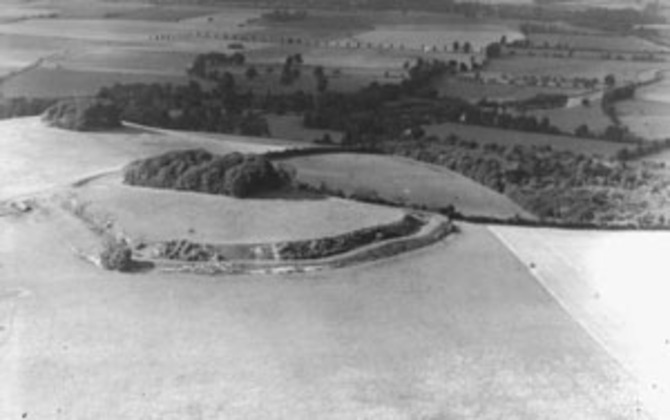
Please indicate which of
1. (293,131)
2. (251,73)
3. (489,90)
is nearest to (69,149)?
(293,131)

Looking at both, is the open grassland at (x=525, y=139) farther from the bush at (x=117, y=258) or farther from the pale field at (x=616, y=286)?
the bush at (x=117, y=258)

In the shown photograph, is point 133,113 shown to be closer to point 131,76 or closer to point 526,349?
point 131,76

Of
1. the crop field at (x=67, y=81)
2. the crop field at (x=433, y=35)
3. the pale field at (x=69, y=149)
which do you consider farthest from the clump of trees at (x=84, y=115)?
the crop field at (x=433, y=35)

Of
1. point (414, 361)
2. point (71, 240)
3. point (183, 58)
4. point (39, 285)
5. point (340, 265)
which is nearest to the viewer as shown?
point (414, 361)

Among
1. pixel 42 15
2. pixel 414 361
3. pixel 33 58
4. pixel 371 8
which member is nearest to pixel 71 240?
pixel 414 361


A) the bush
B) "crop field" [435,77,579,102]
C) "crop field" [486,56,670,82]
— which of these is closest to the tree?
"crop field" [435,77,579,102]

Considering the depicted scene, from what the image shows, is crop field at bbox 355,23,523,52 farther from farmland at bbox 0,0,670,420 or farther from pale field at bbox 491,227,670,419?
pale field at bbox 491,227,670,419
